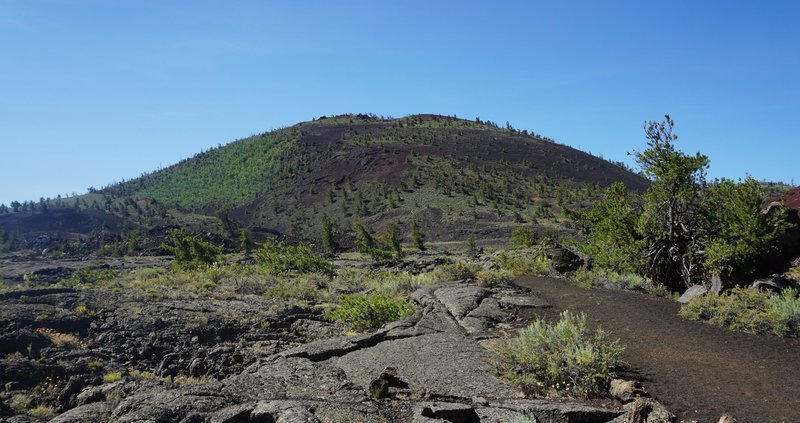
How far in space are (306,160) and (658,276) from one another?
10314cm

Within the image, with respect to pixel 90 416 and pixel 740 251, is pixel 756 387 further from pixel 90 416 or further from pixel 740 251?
pixel 90 416

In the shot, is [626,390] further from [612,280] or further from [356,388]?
[612,280]

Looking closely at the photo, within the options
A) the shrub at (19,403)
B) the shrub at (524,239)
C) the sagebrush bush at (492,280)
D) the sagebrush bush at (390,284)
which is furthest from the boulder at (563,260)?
the shrub at (19,403)

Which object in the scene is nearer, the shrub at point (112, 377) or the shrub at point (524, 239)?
the shrub at point (112, 377)

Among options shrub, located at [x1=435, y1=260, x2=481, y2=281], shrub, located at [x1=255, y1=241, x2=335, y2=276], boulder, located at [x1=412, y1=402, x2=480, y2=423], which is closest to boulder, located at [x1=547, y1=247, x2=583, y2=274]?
shrub, located at [x1=435, y1=260, x2=481, y2=281]

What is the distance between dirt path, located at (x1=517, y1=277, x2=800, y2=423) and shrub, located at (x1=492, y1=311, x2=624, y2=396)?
56 centimetres

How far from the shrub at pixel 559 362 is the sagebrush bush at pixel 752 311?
326 cm

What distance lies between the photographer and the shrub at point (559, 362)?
650 centimetres

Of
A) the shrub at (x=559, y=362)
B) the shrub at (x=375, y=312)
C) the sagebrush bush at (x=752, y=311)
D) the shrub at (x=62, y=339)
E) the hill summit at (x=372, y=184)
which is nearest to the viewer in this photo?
the shrub at (x=559, y=362)

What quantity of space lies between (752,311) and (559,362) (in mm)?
4662

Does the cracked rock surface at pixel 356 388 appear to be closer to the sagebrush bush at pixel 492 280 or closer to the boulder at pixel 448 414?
the boulder at pixel 448 414

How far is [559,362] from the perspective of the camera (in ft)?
22.5

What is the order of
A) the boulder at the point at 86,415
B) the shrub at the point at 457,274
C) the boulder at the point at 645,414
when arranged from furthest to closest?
1. the shrub at the point at 457,274
2. the boulder at the point at 86,415
3. the boulder at the point at 645,414

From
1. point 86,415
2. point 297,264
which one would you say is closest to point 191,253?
point 297,264
